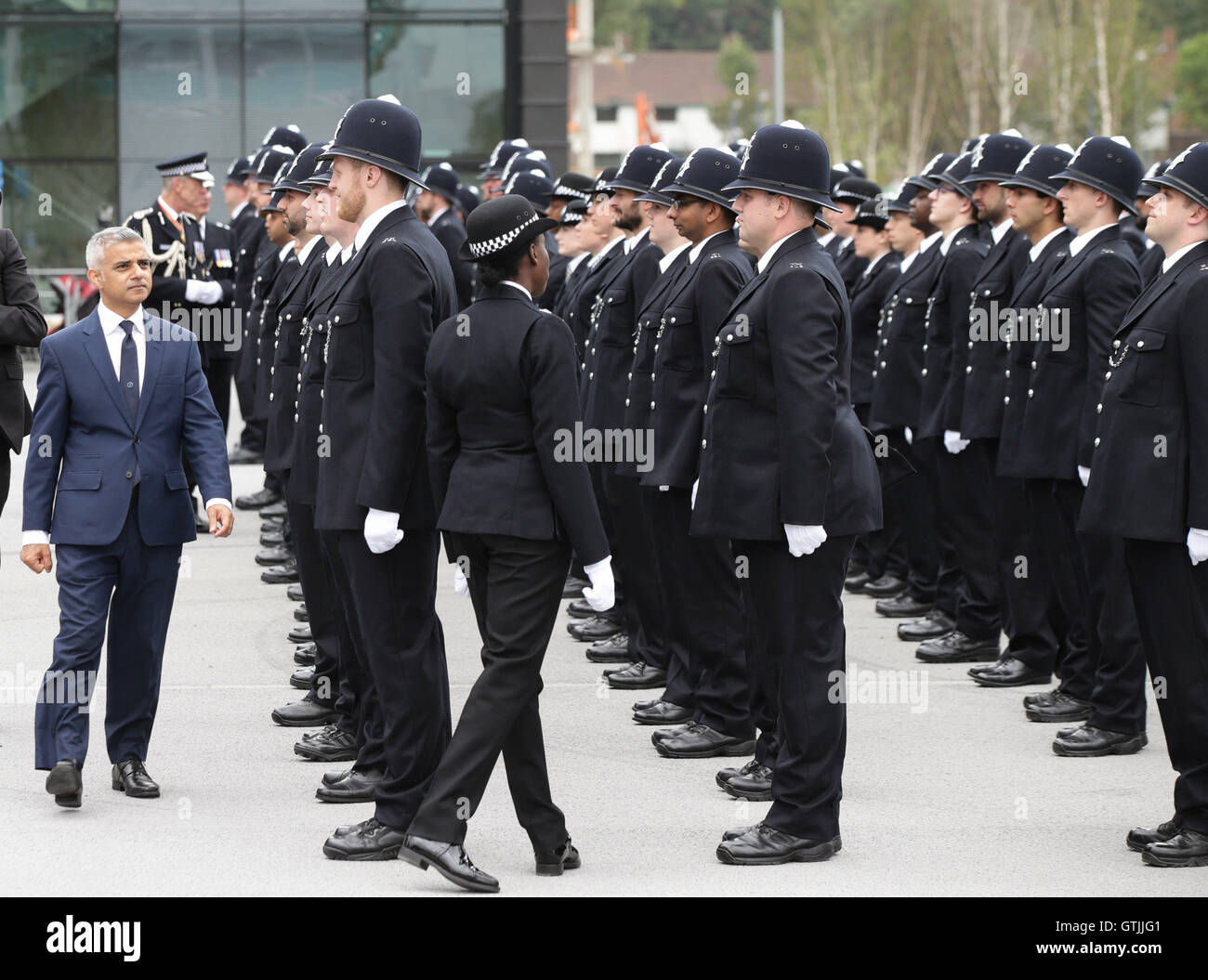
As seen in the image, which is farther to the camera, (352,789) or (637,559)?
(637,559)

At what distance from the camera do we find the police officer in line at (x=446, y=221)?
12.4 metres

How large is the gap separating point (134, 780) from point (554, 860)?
1.81 metres

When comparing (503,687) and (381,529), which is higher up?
(381,529)

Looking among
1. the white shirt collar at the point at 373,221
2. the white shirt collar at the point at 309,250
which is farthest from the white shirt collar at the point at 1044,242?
the white shirt collar at the point at 373,221

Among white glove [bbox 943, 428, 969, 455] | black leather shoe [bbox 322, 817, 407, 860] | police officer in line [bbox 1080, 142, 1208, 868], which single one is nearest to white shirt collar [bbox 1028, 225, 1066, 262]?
white glove [bbox 943, 428, 969, 455]

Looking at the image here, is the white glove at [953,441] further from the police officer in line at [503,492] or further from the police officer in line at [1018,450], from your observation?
the police officer in line at [503,492]

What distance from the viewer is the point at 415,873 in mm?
5914

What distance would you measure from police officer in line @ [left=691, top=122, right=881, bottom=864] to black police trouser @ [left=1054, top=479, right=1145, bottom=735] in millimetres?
1836

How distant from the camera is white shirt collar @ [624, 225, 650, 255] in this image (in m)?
8.98

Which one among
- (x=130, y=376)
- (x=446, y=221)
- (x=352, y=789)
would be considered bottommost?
(x=352, y=789)

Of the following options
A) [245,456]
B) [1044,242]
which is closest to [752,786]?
[1044,242]

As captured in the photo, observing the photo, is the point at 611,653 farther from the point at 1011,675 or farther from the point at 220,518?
the point at 220,518

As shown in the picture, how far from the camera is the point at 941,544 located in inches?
406

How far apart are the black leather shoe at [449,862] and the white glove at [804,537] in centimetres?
141
